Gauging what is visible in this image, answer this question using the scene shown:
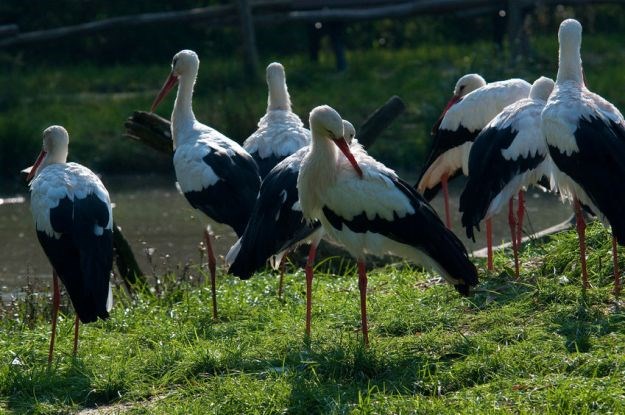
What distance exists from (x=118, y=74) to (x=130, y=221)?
547cm

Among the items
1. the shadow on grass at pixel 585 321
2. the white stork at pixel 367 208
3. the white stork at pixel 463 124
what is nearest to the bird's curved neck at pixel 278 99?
the white stork at pixel 463 124

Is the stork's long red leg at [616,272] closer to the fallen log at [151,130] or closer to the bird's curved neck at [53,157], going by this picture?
the bird's curved neck at [53,157]

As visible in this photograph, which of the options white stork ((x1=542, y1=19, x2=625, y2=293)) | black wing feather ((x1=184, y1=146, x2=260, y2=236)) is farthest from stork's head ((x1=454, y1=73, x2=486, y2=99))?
white stork ((x1=542, y1=19, x2=625, y2=293))

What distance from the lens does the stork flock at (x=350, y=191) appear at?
5.95 metres

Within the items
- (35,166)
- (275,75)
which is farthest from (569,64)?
(35,166)

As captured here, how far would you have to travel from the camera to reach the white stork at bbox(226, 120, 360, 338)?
6363 millimetres

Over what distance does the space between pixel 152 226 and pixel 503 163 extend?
5635 millimetres

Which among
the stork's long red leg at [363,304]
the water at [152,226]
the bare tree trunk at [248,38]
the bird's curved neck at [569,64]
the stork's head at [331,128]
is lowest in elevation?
the water at [152,226]

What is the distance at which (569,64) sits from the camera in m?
6.95

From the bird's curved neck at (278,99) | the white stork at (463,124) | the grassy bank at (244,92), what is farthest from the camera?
the grassy bank at (244,92)

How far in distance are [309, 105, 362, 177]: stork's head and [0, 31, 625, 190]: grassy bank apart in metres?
7.46

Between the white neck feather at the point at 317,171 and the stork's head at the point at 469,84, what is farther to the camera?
the stork's head at the point at 469,84

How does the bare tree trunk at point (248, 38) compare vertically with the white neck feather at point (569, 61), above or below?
above

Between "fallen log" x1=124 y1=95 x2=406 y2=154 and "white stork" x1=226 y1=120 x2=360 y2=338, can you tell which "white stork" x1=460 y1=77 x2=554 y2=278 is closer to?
"white stork" x1=226 y1=120 x2=360 y2=338
